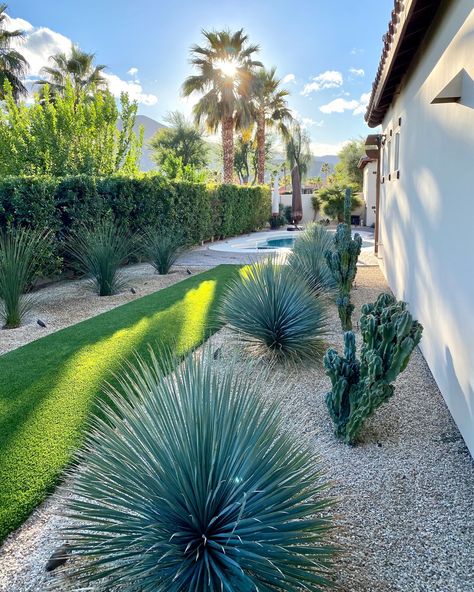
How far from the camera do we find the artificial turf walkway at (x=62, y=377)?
3217 millimetres

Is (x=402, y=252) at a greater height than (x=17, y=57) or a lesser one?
lesser

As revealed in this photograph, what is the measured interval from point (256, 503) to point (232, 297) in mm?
3914

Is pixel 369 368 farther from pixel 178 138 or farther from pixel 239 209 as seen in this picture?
pixel 178 138

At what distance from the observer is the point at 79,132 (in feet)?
48.7

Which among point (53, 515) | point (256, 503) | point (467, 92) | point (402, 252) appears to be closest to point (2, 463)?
point (53, 515)

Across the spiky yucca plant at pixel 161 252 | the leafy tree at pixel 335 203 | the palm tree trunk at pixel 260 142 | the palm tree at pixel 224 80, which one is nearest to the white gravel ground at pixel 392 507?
the spiky yucca plant at pixel 161 252

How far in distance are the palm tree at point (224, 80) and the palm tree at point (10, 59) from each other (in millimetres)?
8637

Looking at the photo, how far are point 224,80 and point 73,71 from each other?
10225 mm

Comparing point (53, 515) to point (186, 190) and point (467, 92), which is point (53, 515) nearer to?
point (467, 92)

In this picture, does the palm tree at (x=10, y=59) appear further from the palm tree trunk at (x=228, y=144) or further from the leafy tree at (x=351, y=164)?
the leafy tree at (x=351, y=164)

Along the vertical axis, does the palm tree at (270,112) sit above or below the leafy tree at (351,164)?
above

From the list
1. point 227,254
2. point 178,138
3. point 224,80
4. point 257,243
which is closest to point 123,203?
point 227,254

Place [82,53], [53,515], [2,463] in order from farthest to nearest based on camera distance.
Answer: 1. [82,53]
2. [2,463]
3. [53,515]

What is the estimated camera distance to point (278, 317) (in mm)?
5387
